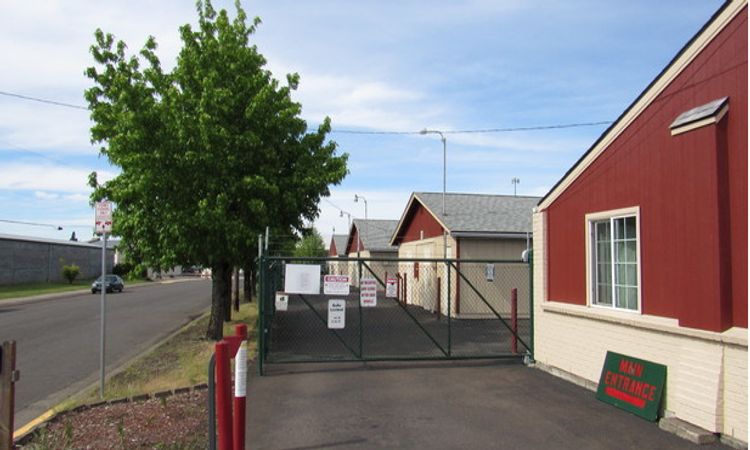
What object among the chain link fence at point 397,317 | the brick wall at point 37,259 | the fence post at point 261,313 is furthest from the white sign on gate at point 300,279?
the brick wall at point 37,259

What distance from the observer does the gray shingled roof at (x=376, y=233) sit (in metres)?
37.3

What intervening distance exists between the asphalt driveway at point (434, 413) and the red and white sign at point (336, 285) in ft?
4.40

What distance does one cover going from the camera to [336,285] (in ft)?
32.8

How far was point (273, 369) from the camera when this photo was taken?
10164 mm

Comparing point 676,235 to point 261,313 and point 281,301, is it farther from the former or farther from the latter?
point 281,301

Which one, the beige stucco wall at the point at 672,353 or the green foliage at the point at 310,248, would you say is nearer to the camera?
the beige stucco wall at the point at 672,353

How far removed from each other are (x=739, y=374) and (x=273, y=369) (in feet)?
22.6

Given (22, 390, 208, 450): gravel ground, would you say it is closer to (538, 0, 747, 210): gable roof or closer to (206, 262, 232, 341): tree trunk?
(206, 262, 232, 341): tree trunk

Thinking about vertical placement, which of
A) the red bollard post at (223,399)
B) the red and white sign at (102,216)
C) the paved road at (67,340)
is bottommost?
the paved road at (67,340)

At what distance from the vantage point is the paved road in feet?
30.1

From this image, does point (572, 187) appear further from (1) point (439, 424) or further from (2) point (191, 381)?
(2) point (191, 381)

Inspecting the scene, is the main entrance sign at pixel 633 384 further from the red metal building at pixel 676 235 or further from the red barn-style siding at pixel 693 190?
the red barn-style siding at pixel 693 190

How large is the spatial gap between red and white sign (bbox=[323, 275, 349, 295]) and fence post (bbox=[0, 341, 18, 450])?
538cm

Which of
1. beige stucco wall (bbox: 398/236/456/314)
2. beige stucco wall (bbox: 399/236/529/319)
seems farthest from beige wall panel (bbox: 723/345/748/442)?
beige stucco wall (bbox: 398/236/456/314)
